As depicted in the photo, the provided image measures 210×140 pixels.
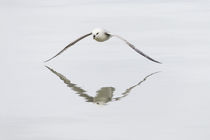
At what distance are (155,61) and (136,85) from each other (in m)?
1.51

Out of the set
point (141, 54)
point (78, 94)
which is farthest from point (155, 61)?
point (78, 94)

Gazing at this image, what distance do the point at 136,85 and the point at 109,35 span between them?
2.46 metres

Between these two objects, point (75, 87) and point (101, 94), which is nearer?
point (101, 94)

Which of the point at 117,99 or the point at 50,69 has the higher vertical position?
the point at 50,69

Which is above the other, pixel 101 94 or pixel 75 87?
pixel 75 87

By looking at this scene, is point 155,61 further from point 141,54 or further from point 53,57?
point 53,57

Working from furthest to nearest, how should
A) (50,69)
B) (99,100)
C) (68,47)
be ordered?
(68,47), (50,69), (99,100)

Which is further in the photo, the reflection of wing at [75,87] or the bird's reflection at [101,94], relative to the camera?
the reflection of wing at [75,87]

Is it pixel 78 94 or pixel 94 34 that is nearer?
pixel 78 94

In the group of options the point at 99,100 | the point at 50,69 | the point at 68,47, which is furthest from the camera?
the point at 68,47

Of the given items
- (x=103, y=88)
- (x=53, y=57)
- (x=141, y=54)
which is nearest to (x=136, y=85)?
(x=103, y=88)

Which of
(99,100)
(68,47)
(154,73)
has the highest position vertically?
(68,47)

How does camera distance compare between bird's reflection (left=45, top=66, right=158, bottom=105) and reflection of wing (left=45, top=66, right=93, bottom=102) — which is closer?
bird's reflection (left=45, top=66, right=158, bottom=105)

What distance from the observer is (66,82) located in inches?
593
